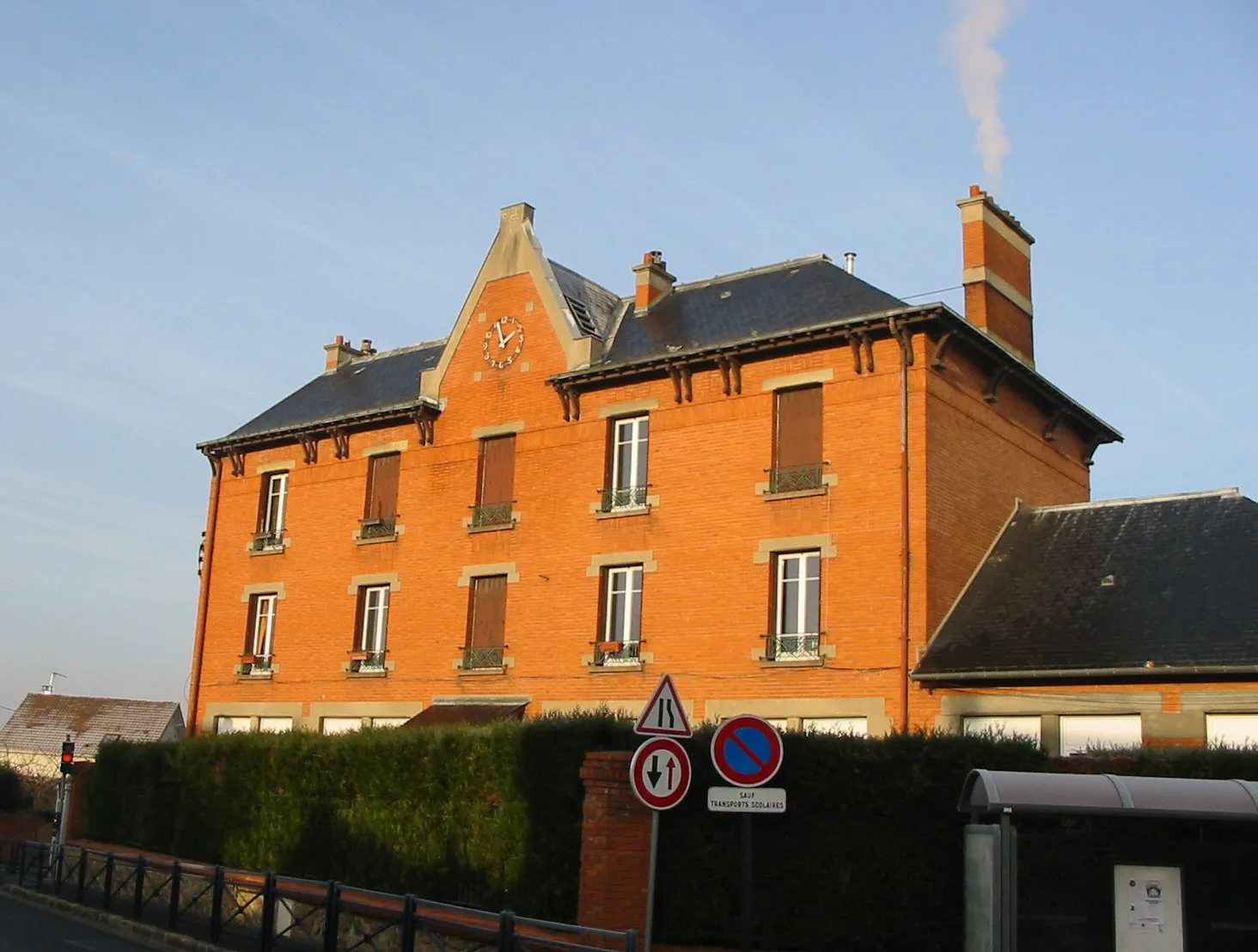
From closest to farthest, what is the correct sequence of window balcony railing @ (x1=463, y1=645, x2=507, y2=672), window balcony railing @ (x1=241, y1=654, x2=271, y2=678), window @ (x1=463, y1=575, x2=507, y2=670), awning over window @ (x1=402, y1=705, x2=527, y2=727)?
awning over window @ (x1=402, y1=705, x2=527, y2=727) → window balcony railing @ (x1=463, y1=645, x2=507, y2=672) → window @ (x1=463, y1=575, x2=507, y2=670) → window balcony railing @ (x1=241, y1=654, x2=271, y2=678)

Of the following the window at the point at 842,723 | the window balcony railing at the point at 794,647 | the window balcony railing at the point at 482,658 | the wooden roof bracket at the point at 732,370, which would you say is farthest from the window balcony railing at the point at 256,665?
the window at the point at 842,723

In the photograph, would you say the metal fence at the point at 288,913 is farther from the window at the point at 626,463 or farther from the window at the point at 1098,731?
the window at the point at 626,463

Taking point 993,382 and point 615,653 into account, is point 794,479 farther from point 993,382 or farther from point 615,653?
point 615,653

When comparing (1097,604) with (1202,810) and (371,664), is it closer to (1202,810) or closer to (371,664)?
(1202,810)

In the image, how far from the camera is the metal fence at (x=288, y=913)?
37.4 ft

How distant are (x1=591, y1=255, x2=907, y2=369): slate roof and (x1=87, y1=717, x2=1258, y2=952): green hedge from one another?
9.21m

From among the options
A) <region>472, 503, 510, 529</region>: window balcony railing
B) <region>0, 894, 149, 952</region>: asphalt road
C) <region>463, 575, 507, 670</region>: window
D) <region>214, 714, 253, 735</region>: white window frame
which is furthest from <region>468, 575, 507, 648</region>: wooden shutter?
<region>0, 894, 149, 952</region>: asphalt road

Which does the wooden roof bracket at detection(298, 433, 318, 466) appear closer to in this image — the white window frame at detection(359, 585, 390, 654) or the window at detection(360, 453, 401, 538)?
the window at detection(360, 453, 401, 538)

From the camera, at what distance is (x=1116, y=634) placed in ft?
61.7

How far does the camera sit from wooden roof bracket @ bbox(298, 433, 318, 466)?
29.2m

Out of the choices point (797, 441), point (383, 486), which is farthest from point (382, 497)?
point (797, 441)

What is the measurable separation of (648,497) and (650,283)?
518 centimetres

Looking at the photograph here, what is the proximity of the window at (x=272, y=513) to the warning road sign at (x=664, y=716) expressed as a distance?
20.0 metres

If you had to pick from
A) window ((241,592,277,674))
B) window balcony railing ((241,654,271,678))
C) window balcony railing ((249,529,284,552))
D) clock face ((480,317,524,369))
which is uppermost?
clock face ((480,317,524,369))
